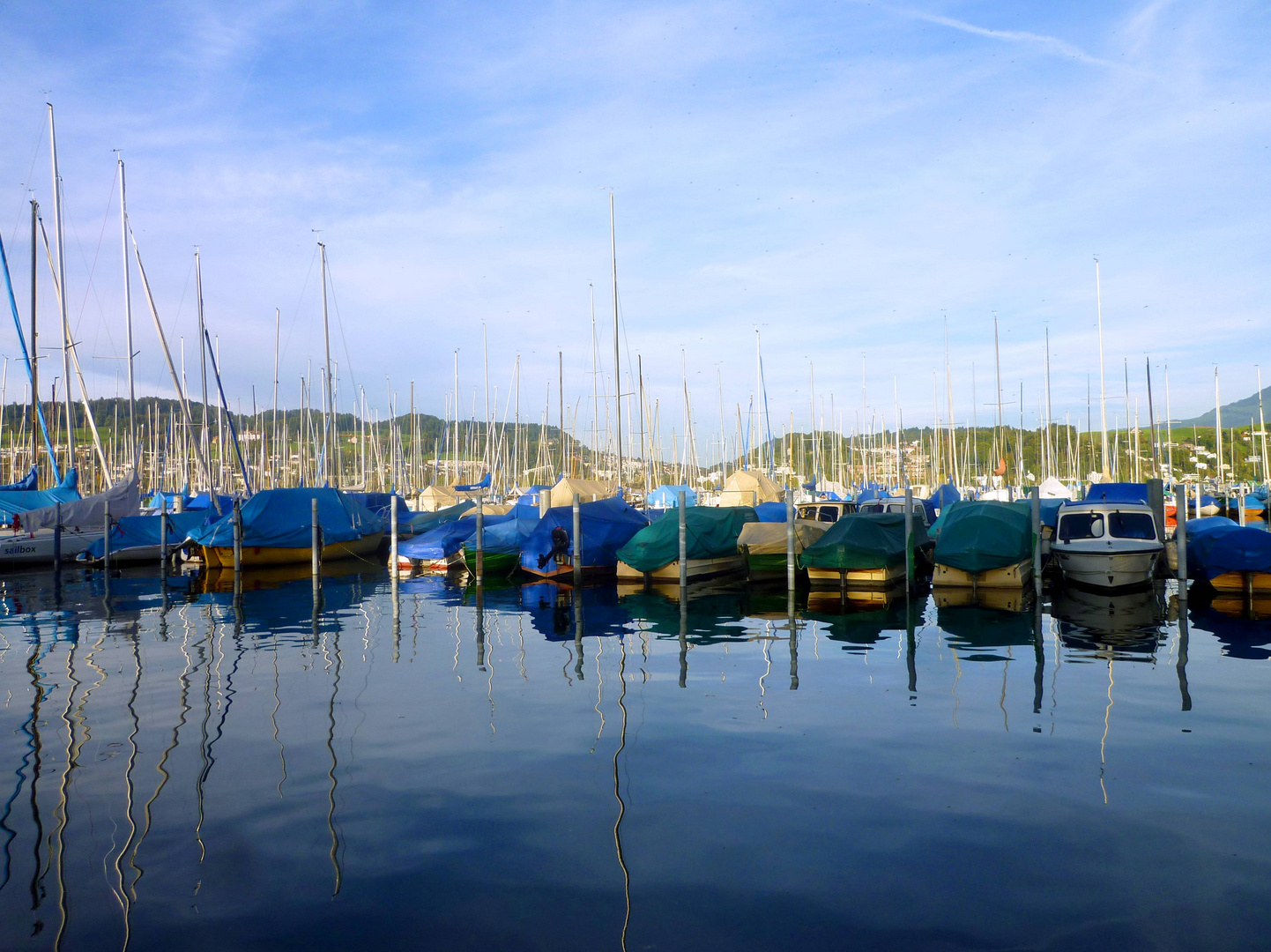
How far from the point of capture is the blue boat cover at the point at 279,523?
32.5 m

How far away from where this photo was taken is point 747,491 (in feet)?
164

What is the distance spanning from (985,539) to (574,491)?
19.6 meters

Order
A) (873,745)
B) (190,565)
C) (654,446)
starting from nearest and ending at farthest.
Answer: (873,745)
(190,565)
(654,446)

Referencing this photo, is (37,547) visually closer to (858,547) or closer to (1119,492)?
(858,547)

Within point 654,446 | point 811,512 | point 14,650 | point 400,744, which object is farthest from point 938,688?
point 654,446

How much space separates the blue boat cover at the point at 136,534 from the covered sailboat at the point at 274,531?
11.4ft

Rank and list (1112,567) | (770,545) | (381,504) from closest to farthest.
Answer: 1. (1112,567)
2. (770,545)
3. (381,504)

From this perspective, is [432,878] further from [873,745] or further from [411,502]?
[411,502]

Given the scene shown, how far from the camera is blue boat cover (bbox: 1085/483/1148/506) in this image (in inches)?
1284

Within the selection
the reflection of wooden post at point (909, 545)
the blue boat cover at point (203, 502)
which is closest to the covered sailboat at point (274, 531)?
the blue boat cover at point (203, 502)

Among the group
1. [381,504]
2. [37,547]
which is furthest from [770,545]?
[381,504]

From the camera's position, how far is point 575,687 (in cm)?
1313

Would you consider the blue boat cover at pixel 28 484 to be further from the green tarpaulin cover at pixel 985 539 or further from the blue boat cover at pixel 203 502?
the green tarpaulin cover at pixel 985 539

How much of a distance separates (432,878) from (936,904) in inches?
142
